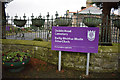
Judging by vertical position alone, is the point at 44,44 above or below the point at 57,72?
above

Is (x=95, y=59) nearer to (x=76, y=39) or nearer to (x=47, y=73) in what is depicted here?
(x=76, y=39)

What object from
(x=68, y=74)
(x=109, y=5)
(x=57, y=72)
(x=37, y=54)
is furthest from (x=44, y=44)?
(x=109, y=5)

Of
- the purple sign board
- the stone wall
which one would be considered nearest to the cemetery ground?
the stone wall

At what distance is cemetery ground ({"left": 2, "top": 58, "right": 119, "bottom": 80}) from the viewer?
3.21 m

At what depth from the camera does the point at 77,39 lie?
3.22m

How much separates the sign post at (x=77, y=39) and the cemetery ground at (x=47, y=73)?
0.39 meters

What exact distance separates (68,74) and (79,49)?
1.01 meters

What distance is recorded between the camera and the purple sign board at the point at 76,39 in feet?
10.3

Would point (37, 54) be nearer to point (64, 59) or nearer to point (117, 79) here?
point (64, 59)

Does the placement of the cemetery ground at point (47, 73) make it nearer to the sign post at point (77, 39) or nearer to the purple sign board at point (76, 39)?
the sign post at point (77, 39)

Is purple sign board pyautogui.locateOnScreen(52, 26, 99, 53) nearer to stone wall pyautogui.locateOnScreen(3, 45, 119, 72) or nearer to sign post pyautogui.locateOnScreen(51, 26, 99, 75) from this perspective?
sign post pyautogui.locateOnScreen(51, 26, 99, 75)

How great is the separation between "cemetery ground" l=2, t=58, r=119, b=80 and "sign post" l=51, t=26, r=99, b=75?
39 cm

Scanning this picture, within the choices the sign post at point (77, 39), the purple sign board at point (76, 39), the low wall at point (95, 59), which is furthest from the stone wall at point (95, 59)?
the purple sign board at point (76, 39)

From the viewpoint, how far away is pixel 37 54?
13.9 feet
